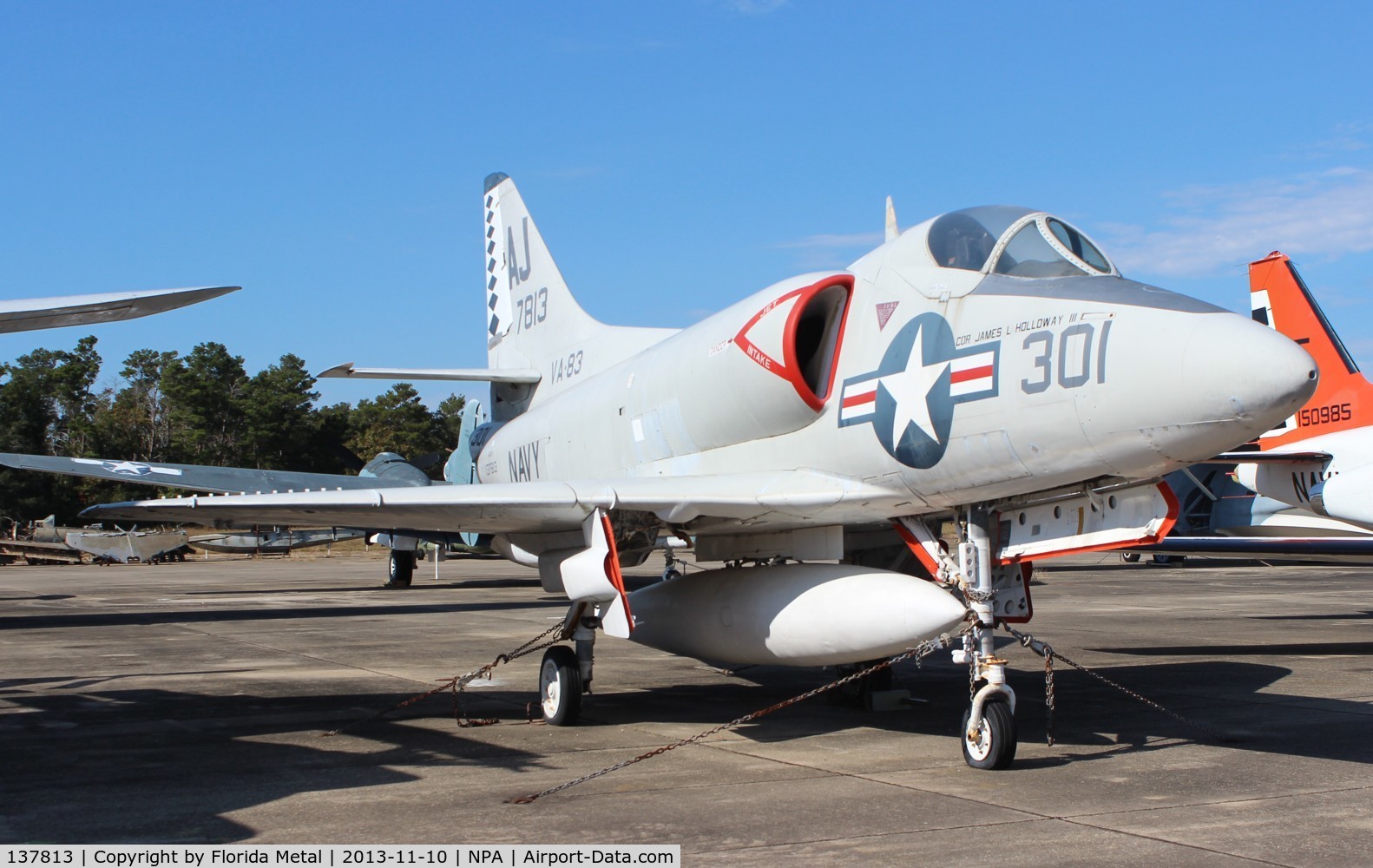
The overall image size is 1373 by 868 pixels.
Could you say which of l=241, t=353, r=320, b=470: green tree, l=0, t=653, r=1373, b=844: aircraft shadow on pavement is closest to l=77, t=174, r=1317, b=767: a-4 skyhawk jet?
l=0, t=653, r=1373, b=844: aircraft shadow on pavement

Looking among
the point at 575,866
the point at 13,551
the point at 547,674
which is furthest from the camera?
the point at 13,551

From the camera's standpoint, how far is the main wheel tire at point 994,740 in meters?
6.48

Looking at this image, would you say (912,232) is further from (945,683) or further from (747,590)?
(945,683)

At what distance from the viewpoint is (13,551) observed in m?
46.3

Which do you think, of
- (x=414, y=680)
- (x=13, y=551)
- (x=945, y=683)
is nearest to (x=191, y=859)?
(x=414, y=680)

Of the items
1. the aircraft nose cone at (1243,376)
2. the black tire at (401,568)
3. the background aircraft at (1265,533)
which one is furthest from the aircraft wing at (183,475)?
the background aircraft at (1265,533)

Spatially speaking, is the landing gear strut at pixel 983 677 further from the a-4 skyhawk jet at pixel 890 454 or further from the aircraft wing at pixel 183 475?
the aircraft wing at pixel 183 475

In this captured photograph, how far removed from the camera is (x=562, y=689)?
8516 millimetres

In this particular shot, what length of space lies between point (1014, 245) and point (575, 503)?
3218mm

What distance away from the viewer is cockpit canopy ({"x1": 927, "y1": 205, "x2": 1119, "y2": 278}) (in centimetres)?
665

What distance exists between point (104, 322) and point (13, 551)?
46396mm

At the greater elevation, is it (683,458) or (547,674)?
(683,458)

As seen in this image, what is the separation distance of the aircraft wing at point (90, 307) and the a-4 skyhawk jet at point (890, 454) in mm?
1940

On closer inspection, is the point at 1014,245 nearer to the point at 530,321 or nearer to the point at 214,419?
the point at 530,321
